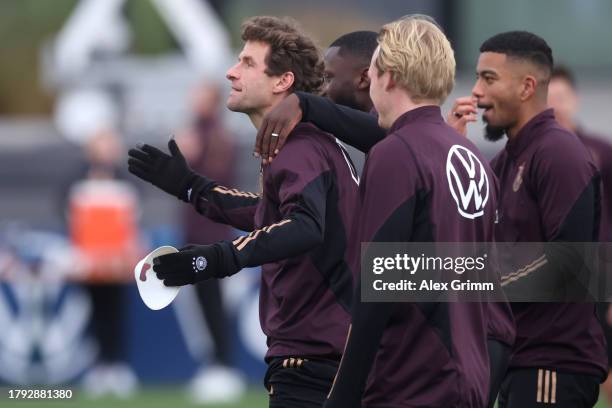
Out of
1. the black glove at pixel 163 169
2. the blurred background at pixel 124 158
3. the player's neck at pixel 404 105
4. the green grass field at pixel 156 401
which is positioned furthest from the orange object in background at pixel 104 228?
the player's neck at pixel 404 105

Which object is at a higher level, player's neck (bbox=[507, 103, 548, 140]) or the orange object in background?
the orange object in background

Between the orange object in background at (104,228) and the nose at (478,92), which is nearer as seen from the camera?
the nose at (478,92)

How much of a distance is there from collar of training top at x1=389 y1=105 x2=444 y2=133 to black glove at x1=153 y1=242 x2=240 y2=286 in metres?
0.75

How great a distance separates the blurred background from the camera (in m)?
11.4

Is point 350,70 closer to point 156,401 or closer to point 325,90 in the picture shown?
point 325,90

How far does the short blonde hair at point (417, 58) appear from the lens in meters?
4.69

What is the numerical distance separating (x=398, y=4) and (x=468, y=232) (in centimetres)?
1336

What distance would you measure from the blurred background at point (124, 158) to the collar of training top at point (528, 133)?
5.09 m

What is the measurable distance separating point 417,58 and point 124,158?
10.0 m

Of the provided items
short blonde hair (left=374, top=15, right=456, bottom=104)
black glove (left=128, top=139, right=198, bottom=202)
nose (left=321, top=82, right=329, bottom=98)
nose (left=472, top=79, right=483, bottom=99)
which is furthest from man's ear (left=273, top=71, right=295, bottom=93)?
short blonde hair (left=374, top=15, right=456, bottom=104)

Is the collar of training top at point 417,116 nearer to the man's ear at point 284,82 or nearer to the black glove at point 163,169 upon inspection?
the man's ear at point 284,82

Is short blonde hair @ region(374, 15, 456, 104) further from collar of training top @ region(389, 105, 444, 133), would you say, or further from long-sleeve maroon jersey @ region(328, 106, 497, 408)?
long-sleeve maroon jersey @ region(328, 106, 497, 408)

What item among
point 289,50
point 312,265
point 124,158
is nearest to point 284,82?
point 289,50

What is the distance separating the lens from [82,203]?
38.6ft
